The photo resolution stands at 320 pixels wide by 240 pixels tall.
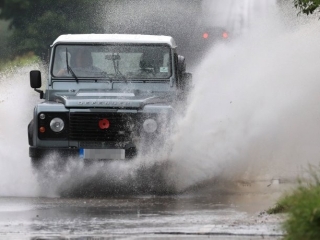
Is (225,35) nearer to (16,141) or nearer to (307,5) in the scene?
(16,141)

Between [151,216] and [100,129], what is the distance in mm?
3266

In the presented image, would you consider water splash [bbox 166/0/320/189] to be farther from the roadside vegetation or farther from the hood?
the roadside vegetation

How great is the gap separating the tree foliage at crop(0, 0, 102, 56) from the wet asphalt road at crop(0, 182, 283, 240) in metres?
31.4

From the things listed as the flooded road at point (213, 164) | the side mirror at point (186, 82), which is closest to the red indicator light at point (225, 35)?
the flooded road at point (213, 164)

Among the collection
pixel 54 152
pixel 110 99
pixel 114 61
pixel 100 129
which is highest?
pixel 114 61

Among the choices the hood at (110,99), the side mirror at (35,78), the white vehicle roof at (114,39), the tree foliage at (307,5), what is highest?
the tree foliage at (307,5)

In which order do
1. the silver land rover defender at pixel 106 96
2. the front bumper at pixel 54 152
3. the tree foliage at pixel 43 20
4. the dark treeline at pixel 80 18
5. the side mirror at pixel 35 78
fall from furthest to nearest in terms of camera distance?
the tree foliage at pixel 43 20 → the dark treeline at pixel 80 18 → the side mirror at pixel 35 78 → the front bumper at pixel 54 152 → the silver land rover defender at pixel 106 96

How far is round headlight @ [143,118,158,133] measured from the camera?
52.0 ft

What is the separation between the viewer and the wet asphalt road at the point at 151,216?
36.9 feet

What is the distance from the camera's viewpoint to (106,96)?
1636 cm

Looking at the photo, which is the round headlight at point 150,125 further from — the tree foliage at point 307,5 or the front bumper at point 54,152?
the tree foliage at point 307,5

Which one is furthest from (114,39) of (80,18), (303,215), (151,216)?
(80,18)

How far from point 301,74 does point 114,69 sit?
132 inches

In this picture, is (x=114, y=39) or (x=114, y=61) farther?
(x=114, y=39)
